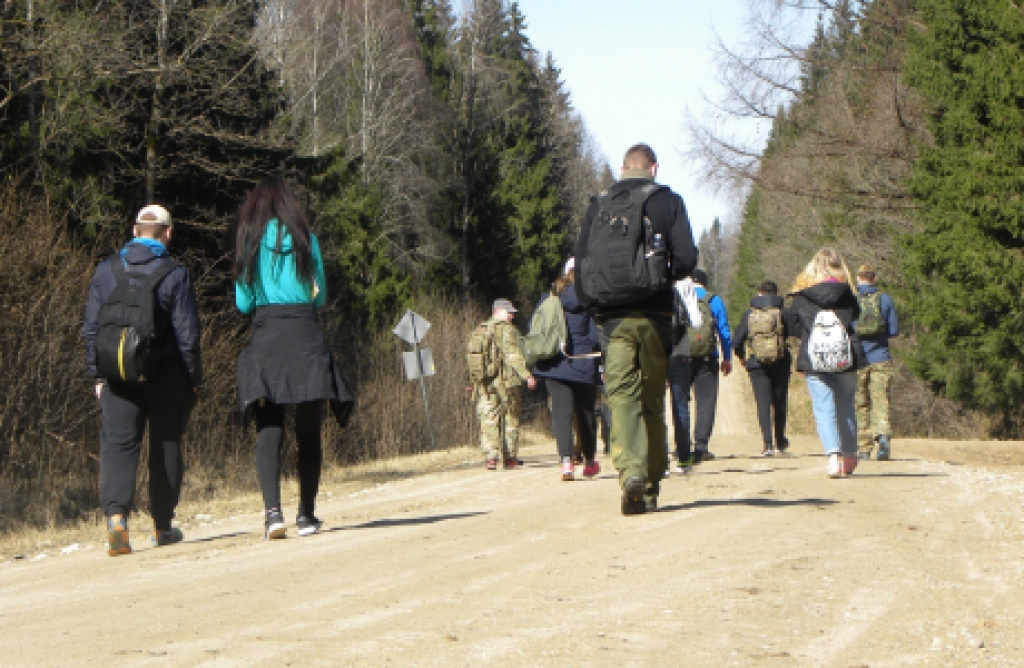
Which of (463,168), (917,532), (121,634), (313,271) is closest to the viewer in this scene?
(121,634)

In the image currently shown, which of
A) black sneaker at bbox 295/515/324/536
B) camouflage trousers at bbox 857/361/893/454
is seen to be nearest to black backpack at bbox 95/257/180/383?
black sneaker at bbox 295/515/324/536

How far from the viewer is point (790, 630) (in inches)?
210

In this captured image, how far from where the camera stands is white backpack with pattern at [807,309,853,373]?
1194cm

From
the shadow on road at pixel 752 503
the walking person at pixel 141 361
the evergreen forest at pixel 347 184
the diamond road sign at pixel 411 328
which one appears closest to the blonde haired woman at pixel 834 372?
the shadow on road at pixel 752 503

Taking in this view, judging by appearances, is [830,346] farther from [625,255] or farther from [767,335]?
[767,335]

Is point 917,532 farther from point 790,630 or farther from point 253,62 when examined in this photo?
point 253,62

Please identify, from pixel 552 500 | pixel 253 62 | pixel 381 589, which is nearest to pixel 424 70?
pixel 253 62

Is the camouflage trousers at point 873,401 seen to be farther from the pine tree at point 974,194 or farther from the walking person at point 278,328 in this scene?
the walking person at point 278,328

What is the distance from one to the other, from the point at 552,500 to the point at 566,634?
5844 millimetres

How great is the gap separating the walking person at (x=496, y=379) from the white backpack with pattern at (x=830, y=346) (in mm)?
5565

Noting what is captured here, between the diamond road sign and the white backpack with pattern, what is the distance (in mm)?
19983

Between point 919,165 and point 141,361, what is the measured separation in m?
18.8

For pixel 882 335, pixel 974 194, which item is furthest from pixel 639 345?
pixel 974 194

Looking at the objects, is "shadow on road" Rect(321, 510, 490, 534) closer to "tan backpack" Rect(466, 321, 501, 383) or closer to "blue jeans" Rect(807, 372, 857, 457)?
"blue jeans" Rect(807, 372, 857, 457)
